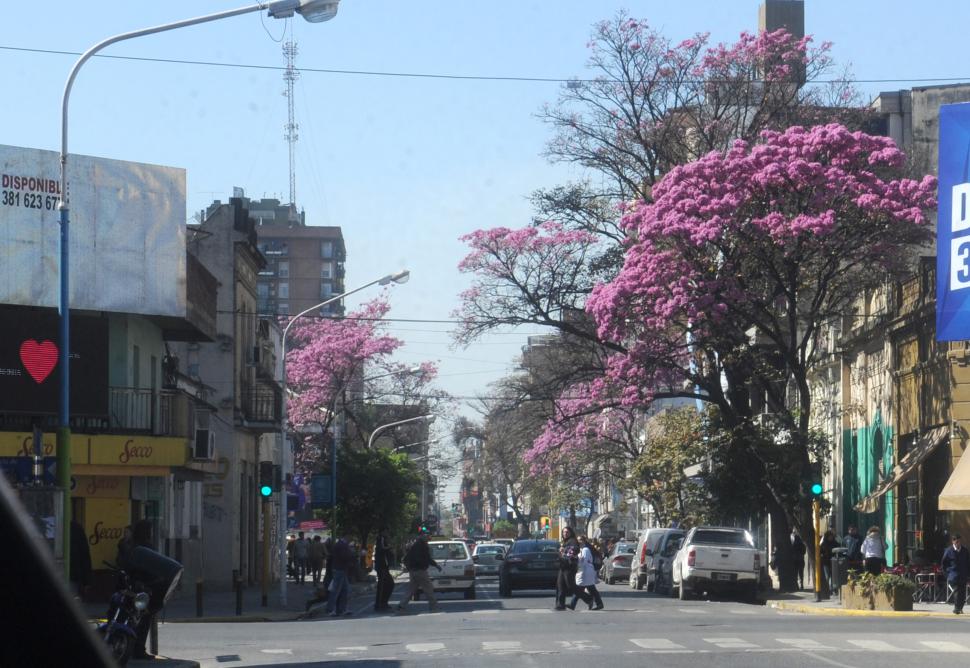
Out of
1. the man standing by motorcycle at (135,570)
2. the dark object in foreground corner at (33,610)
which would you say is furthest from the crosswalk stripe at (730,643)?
the dark object in foreground corner at (33,610)

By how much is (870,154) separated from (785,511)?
376 inches

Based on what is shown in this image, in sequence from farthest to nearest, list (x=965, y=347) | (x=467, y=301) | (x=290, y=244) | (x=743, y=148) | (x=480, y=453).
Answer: (x=290, y=244) → (x=480, y=453) → (x=467, y=301) → (x=743, y=148) → (x=965, y=347)

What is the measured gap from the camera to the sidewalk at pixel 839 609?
86.5 ft

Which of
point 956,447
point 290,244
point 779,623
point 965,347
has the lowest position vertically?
point 779,623

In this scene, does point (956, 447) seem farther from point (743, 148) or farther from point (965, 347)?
point (743, 148)

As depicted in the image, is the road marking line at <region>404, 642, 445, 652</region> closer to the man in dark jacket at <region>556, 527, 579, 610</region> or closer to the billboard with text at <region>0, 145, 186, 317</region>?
the man in dark jacket at <region>556, 527, 579, 610</region>

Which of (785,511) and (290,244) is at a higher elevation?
(290,244)

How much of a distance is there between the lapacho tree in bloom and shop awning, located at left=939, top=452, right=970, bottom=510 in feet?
15.3

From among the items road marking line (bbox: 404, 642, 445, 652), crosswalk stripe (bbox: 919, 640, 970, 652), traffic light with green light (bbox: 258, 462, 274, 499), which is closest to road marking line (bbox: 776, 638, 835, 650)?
crosswalk stripe (bbox: 919, 640, 970, 652)

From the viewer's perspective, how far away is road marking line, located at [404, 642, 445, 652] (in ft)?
59.2

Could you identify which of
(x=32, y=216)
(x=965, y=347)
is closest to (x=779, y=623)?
(x=965, y=347)

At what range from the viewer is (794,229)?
32656 millimetres

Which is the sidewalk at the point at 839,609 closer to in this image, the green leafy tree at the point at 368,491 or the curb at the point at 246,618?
the curb at the point at 246,618

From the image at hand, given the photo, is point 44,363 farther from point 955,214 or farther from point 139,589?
point 955,214
